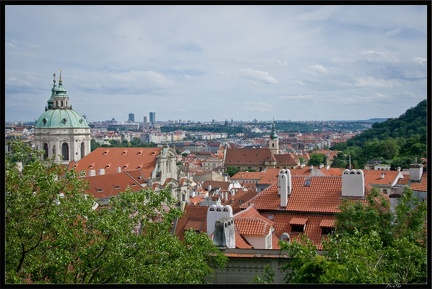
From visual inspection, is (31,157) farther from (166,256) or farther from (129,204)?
(166,256)

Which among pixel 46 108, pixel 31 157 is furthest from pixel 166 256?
pixel 46 108

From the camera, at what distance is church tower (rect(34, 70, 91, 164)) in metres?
58.6

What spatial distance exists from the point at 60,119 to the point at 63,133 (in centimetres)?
170

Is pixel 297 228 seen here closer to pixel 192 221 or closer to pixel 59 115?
pixel 192 221

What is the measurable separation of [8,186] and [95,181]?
2924cm

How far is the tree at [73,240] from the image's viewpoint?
9281 mm

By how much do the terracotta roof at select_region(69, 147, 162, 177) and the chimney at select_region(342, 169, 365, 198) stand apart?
104 feet

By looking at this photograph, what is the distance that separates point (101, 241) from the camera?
9.60 m

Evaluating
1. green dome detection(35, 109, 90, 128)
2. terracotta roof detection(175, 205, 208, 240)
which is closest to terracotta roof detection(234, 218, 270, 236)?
terracotta roof detection(175, 205, 208, 240)

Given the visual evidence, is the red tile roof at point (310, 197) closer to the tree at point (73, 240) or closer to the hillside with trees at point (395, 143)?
the tree at point (73, 240)

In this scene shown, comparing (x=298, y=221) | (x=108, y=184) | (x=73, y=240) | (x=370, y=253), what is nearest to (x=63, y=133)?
(x=108, y=184)

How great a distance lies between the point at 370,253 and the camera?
10.1 m

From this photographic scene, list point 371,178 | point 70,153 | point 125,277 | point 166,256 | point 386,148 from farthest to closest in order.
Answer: point 386,148 → point 70,153 → point 371,178 → point 166,256 → point 125,277

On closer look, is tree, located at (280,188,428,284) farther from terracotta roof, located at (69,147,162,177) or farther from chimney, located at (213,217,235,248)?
terracotta roof, located at (69,147,162,177)
